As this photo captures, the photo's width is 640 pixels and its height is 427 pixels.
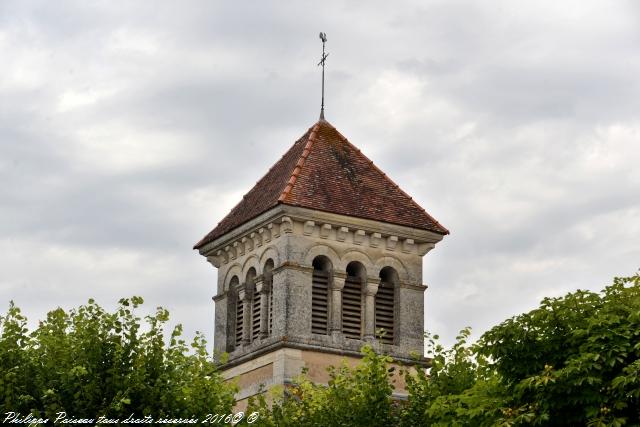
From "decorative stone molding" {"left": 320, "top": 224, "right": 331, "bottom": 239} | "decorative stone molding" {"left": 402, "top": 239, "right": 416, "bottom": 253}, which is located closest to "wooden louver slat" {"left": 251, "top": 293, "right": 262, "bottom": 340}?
"decorative stone molding" {"left": 320, "top": 224, "right": 331, "bottom": 239}

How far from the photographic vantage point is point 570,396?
→ 3084 centimetres

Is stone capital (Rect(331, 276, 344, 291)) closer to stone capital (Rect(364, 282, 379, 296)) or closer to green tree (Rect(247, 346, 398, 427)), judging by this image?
stone capital (Rect(364, 282, 379, 296))

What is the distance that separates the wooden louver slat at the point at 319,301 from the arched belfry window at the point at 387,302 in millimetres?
1840

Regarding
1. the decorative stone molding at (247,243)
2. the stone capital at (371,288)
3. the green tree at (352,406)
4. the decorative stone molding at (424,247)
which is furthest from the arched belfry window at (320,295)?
the green tree at (352,406)

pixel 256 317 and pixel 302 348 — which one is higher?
pixel 256 317

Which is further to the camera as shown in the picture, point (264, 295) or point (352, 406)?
point (264, 295)

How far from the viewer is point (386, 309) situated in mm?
51062

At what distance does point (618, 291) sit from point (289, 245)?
1795cm

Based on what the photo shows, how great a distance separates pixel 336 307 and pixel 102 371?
53.6 feet

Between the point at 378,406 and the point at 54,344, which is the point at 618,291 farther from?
the point at 54,344

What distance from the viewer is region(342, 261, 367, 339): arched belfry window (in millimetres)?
50094

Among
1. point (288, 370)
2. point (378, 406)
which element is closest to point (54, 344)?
point (378, 406)

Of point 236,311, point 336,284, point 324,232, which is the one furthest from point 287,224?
point 236,311

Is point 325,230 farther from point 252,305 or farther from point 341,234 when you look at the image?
point 252,305
